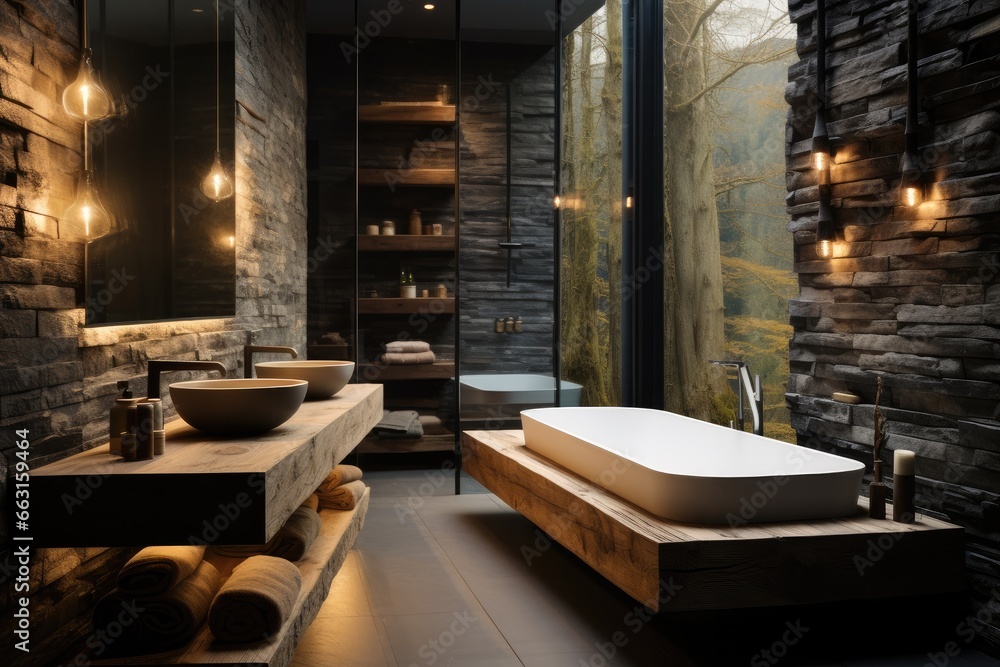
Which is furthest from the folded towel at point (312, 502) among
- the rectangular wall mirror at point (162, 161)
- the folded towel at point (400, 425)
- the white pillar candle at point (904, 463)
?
the white pillar candle at point (904, 463)

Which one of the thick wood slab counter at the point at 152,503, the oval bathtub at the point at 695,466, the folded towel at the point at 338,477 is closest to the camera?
the thick wood slab counter at the point at 152,503

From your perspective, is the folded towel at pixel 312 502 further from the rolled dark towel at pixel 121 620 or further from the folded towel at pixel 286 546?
the rolled dark towel at pixel 121 620

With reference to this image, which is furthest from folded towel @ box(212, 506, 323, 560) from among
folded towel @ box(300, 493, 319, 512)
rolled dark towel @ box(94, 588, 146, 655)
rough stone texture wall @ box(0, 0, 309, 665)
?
rolled dark towel @ box(94, 588, 146, 655)

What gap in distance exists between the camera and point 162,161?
2576 millimetres

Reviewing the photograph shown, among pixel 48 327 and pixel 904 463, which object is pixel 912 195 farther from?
pixel 48 327

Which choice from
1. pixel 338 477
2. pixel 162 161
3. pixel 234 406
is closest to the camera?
pixel 234 406

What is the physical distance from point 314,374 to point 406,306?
6.74 ft

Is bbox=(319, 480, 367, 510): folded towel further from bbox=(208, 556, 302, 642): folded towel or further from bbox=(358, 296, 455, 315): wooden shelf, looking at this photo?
bbox=(358, 296, 455, 315): wooden shelf

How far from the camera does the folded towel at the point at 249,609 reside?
6.35ft

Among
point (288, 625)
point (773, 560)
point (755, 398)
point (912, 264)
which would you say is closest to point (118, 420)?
point (288, 625)

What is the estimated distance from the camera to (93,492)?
5.69 feet

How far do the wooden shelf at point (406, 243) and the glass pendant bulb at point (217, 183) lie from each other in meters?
1.90

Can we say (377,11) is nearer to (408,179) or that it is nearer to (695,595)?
(408,179)

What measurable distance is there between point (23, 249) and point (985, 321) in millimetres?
2732
